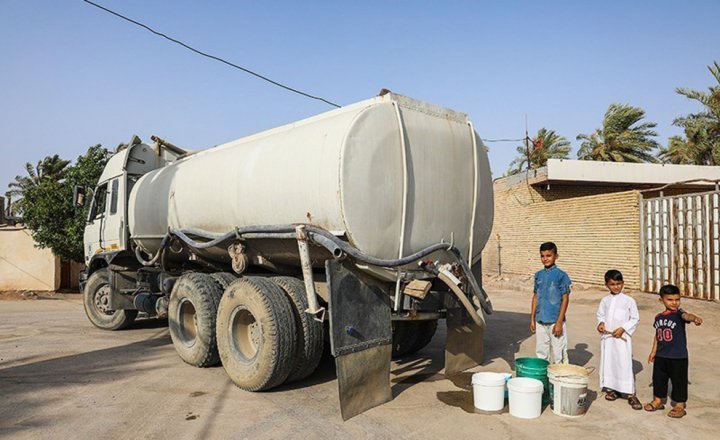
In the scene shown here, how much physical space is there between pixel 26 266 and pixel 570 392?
2057cm

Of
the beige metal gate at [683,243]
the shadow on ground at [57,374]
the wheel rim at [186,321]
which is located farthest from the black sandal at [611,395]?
the beige metal gate at [683,243]

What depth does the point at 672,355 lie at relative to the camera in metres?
4.80

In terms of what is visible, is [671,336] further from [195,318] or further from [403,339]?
[195,318]

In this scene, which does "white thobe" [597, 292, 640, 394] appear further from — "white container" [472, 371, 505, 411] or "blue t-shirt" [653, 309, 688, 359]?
"white container" [472, 371, 505, 411]

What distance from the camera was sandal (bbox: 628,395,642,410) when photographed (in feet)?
16.6

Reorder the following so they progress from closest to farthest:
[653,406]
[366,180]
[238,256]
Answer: [653,406], [366,180], [238,256]

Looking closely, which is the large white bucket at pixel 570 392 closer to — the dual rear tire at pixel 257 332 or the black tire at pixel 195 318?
the dual rear tire at pixel 257 332

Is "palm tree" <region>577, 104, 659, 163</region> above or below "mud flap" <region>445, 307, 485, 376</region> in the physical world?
above

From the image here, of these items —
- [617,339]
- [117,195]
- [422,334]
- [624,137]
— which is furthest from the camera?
[624,137]

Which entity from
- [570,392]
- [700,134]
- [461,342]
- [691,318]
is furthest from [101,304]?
[700,134]

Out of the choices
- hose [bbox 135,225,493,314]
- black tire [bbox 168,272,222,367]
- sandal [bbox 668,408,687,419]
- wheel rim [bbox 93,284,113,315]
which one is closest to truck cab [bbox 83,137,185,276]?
wheel rim [bbox 93,284,113,315]

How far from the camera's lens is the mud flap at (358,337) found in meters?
4.90

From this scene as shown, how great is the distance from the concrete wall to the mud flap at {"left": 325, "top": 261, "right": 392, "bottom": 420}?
1812cm

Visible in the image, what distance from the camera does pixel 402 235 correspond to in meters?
5.46
